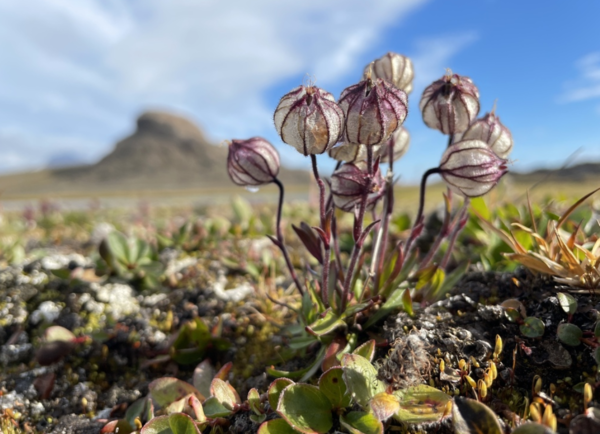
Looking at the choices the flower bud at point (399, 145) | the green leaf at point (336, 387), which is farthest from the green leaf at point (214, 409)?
the flower bud at point (399, 145)

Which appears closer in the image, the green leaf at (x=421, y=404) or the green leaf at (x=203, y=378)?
the green leaf at (x=421, y=404)

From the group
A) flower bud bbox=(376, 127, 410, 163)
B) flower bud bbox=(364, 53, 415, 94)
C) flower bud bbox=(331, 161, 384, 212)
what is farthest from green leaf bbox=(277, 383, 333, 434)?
flower bud bbox=(364, 53, 415, 94)

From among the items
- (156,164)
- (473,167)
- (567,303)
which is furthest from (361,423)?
(156,164)

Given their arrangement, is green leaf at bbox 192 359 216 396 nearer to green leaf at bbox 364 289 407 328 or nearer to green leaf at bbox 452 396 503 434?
green leaf at bbox 364 289 407 328

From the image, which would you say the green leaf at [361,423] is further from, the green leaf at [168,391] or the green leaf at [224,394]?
the green leaf at [168,391]

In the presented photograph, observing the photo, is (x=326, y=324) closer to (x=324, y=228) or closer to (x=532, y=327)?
(x=324, y=228)

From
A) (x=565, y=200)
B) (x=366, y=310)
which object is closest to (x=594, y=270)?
(x=366, y=310)
